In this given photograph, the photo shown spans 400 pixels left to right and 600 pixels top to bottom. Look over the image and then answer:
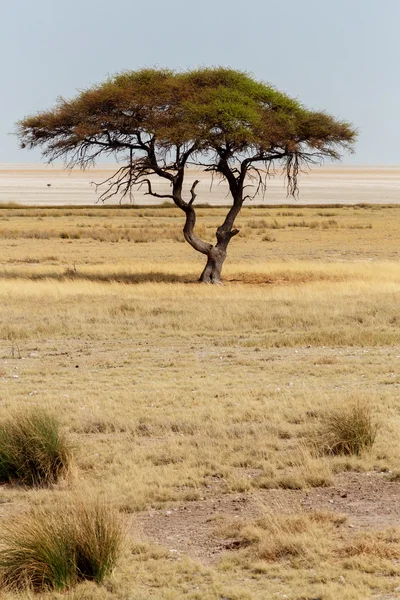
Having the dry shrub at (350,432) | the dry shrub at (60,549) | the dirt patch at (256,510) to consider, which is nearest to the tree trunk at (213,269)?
the dry shrub at (350,432)

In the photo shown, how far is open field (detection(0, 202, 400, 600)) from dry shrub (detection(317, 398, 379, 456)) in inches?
6.3

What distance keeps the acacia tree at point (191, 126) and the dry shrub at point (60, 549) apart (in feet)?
71.5

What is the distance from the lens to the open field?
701 centimetres

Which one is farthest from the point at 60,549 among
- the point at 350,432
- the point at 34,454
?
the point at 350,432

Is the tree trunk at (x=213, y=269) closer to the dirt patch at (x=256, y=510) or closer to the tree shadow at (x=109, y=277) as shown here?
the tree shadow at (x=109, y=277)

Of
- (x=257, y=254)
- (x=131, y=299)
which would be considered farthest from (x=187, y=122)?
(x=257, y=254)

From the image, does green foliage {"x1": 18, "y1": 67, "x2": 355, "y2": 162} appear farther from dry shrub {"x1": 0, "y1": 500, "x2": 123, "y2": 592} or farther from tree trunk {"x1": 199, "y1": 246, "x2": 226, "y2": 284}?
dry shrub {"x1": 0, "y1": 500, "x2": 123, "y2": 592}

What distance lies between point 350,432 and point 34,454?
11.3 ft

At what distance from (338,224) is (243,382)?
47801 millimetres

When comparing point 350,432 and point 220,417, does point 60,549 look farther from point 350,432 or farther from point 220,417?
point 220,417

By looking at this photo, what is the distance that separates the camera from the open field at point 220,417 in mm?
7008

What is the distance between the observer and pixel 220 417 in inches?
446

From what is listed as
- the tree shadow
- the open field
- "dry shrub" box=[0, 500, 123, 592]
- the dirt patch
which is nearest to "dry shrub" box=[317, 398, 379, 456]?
the open field

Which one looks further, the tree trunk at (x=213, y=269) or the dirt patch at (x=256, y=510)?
the tree trunk at (x=213, y=269)
